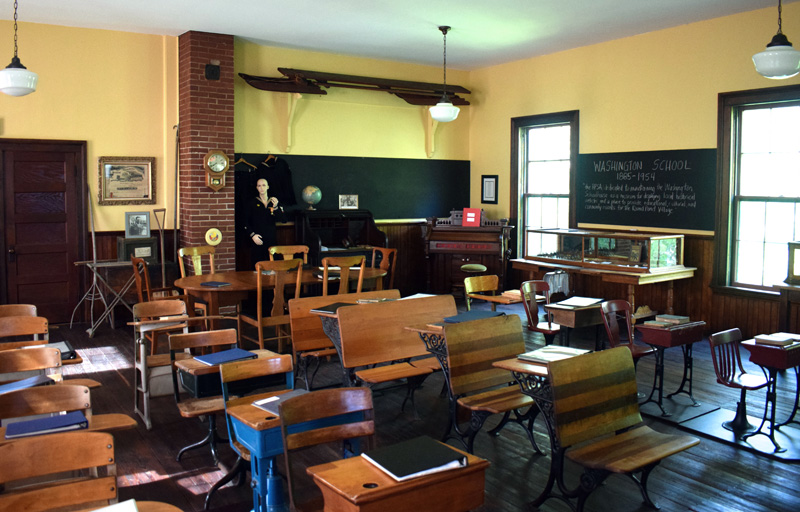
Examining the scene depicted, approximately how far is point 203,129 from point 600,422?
6490 millimetres

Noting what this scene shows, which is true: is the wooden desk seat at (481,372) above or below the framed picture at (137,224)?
below

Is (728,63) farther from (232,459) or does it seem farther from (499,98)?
(232,459)

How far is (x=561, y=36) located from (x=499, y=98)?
2136 mm

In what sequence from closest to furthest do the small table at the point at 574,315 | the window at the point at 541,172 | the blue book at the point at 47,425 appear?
the blue book at the point at 47,425 → the small table at the point at 574,315 → the window at the point at 541,172

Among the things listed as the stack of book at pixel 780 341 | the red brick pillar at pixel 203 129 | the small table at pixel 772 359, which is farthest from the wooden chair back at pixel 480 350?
the red brick pillar at pixel 203 129

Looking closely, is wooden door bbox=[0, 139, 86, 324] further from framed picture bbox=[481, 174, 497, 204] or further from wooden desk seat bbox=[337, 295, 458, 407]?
framed picture bbox=[481, 174, 497, 204]

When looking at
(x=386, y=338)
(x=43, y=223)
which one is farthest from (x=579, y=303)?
(x=43, y=223)

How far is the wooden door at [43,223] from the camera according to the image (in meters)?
8.07

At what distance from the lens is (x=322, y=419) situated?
2.97 meters

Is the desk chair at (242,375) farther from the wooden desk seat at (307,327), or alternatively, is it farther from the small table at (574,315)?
the small table at (574,315)

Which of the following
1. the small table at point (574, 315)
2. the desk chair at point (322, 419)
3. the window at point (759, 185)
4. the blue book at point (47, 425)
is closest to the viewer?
the desk chair at point (322, 419)

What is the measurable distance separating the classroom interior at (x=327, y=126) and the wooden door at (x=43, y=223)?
35 mm

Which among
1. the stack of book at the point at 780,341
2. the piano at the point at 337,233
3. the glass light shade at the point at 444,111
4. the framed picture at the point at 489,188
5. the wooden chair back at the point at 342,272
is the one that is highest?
the glass light shade at the point at 444,111

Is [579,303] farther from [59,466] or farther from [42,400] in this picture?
[59,466]
